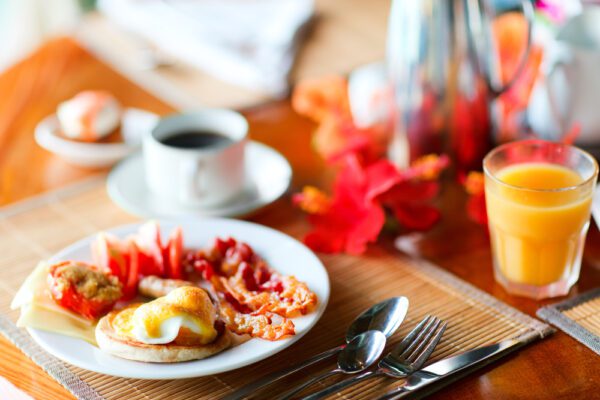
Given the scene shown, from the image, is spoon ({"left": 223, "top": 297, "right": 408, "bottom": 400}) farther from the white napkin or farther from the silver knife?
the white napkin

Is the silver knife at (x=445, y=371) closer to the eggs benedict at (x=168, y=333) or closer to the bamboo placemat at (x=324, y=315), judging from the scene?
the bamboo placemat at (x=324, y=315)

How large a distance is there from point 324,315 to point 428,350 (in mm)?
143

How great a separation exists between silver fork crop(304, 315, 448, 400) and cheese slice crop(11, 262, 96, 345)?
25cm

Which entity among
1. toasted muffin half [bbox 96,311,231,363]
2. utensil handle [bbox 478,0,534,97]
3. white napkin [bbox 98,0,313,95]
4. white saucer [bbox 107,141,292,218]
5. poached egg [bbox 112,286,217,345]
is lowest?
white saucer [bbox 107,141,292,218]

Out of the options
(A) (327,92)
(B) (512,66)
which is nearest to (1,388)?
(A) (327,92)

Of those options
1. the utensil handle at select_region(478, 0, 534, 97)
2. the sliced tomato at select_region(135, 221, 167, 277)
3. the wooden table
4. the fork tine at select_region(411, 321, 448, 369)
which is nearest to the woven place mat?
the wooden table

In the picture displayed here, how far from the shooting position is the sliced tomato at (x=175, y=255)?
96 centimetres

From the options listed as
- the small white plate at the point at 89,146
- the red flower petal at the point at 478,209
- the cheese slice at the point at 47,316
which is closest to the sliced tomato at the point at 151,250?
the cheese slice at the point at 47,316

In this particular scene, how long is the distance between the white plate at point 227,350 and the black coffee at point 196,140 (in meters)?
0.18

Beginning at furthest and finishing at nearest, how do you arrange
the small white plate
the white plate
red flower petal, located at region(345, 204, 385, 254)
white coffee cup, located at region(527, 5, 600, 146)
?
1. the small white plate
2. white coffee cup, located at region(527, 5, 600, 146)
3. red flower petal, located at region(345, 204, 385, 254)
4. the white plate

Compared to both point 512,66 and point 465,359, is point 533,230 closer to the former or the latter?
point 465,359

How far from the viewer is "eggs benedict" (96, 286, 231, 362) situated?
79 centimetres

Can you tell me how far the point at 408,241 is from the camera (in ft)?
3.60

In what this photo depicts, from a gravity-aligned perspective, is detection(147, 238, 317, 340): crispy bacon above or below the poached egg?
below
